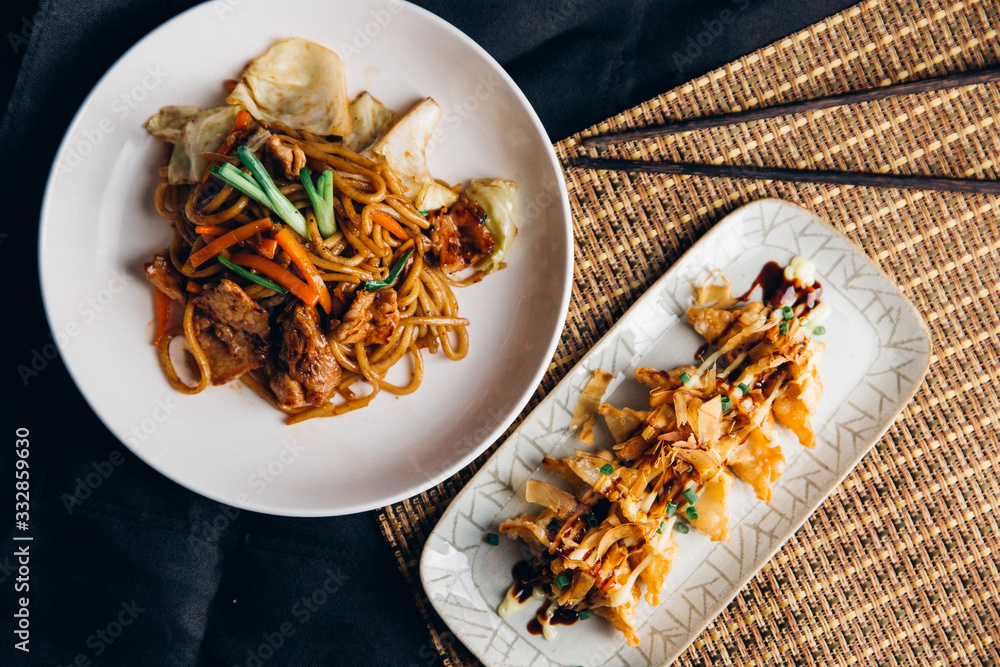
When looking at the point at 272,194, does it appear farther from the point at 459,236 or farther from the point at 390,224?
the point at 459,236

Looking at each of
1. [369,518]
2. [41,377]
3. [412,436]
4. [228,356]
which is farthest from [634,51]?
[41,377]

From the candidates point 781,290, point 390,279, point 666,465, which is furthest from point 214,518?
point 781,290

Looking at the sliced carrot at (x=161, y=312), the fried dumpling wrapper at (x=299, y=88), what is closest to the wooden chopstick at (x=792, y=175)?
the fried dumpling wrapper at (x=299, y=88)

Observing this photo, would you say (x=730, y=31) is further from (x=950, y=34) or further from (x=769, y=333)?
(x=769, y=333)

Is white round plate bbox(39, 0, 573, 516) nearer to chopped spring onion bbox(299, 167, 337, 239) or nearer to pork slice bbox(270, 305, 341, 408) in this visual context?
pork slice bbox(270, 305, 341, 408)

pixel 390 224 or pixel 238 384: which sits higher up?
pixel 390 224

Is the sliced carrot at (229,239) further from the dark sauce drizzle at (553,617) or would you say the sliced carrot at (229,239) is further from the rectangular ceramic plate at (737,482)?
the dark sauce drizzle at (553,617)
